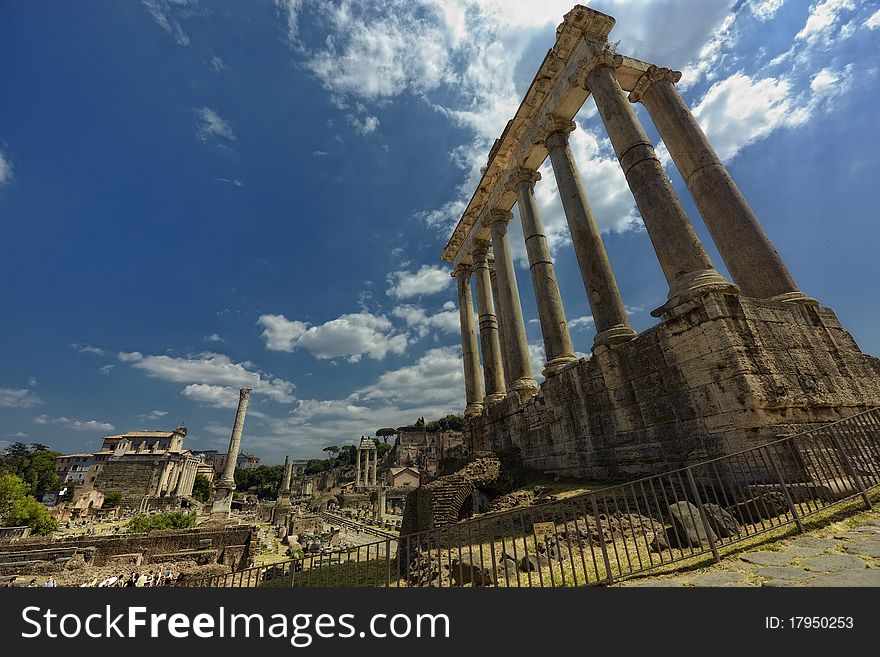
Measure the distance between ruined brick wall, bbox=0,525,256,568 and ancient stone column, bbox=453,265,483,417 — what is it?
1524 cm

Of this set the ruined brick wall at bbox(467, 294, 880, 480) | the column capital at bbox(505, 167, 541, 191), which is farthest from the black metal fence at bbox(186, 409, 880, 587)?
the column capital at bbox(505, 167, 541, 191)

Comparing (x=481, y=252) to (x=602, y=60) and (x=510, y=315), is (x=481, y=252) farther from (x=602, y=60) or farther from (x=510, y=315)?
(x=602, y=60)

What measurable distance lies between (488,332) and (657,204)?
10.2m

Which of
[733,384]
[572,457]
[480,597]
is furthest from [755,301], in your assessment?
[480,597]

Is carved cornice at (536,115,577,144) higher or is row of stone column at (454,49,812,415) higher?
carved cornice at (536,115,577,144)

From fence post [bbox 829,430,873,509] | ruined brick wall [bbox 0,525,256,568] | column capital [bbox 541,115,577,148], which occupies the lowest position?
ruined brick wall [bbox 0,525,256,568]

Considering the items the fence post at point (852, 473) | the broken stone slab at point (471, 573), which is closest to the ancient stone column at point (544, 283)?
the fence post at point (852, 473)

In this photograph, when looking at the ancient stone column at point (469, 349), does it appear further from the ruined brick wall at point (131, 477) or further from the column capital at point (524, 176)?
the ruined brick wall at point (131, 477)

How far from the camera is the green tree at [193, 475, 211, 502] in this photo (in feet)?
253

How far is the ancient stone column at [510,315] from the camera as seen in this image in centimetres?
1385

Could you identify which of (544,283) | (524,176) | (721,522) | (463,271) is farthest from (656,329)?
(463,271)

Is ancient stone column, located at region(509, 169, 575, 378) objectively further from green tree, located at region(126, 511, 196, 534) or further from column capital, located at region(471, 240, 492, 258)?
green tree, located at region(126, 511, 196, 534)

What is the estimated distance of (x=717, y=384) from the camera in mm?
6340

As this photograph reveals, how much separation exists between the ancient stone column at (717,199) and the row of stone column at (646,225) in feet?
0.07
